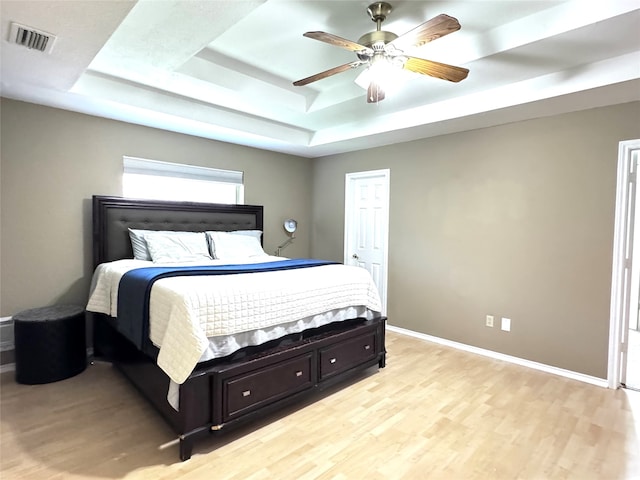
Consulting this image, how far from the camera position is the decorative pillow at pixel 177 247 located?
3.31m

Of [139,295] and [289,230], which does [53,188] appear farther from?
[289,230]

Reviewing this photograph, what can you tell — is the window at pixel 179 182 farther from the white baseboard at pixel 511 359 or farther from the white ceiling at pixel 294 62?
the white baseboard at pixel 511 359

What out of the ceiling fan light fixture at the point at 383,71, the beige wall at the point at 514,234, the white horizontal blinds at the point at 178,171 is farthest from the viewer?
the white horizontal blinds at the point at 178,171

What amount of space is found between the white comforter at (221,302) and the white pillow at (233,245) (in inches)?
36.1

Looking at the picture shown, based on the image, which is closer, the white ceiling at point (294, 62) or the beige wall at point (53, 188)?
the white ceiling at point (294, 62)

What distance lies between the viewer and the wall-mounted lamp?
4.97 metres

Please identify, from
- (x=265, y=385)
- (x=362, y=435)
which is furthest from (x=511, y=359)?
(x=265, y=385)

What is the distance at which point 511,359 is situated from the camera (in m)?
3.40

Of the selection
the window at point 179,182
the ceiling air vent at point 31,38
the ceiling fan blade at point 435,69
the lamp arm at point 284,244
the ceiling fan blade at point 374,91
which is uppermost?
the ceiling air vent at point 31,38

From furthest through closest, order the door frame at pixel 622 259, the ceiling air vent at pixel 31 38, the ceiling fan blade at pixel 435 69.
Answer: the door frame at pixel 622 259 → the ceiling fan blade at pixel 435 69 → the ceiling air vent at pixel 31 38

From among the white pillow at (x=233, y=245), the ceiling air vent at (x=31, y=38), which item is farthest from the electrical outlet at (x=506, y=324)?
the ceiling air vent at (x=31, y=38)

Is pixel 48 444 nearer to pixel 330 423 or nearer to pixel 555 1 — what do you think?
pixel 330 423

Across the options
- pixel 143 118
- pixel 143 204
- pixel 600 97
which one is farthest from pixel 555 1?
pixel 143 204

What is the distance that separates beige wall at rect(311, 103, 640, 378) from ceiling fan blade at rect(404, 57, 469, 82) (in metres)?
1.49
